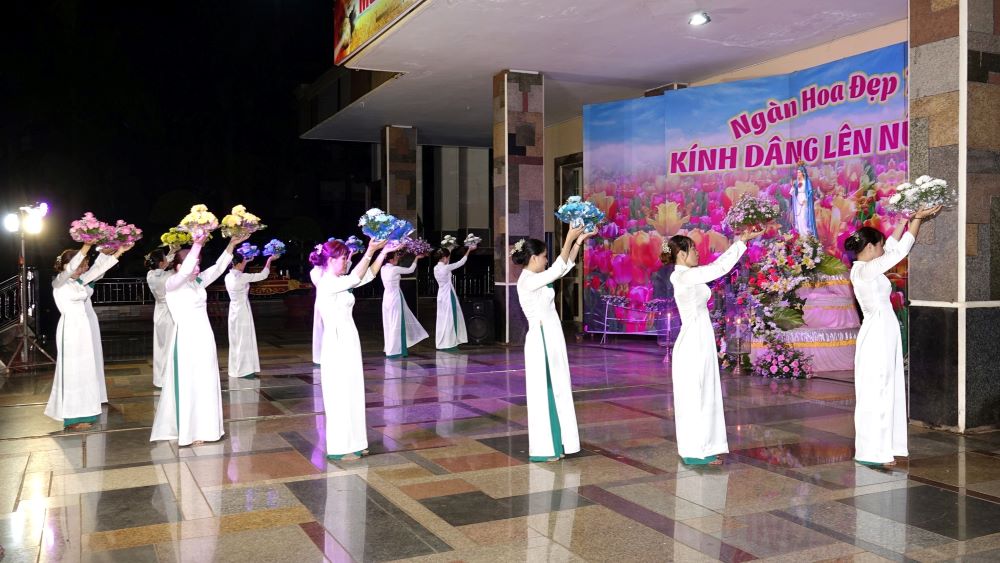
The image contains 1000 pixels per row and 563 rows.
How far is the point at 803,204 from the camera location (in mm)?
11852

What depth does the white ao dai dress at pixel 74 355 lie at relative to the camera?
784cm

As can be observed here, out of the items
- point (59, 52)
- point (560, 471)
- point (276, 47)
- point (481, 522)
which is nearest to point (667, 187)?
point (560, 471)

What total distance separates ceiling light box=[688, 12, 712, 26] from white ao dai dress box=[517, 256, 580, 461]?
6082 millimetres

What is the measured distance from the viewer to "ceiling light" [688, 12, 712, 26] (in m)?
10.9

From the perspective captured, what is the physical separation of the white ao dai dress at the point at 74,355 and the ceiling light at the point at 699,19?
24.7ft

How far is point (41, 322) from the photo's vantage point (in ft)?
48.9

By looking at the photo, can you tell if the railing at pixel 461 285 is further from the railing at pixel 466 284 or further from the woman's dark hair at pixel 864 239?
the woman's dark hair at pixel 864 239

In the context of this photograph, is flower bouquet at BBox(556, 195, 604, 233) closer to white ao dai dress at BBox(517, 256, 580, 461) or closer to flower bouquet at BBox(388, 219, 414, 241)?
white ao dai dress at BBox(517, 256, 580, 461)

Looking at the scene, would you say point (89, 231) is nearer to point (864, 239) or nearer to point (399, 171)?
point (864, 239)

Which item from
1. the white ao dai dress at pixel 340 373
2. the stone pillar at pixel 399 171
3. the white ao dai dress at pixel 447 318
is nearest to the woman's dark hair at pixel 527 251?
the white ao dai dress at pixel 340 373

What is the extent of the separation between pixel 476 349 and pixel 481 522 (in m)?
8.83

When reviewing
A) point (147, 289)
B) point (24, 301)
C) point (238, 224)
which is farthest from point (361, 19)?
point (147, 289)

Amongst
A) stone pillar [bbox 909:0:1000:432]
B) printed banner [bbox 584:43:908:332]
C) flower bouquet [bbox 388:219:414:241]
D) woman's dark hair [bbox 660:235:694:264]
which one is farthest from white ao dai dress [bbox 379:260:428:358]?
stone pillar [bbox 909:0:1000:432]

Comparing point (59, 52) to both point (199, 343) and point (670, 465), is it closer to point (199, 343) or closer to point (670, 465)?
point (199, 343)
